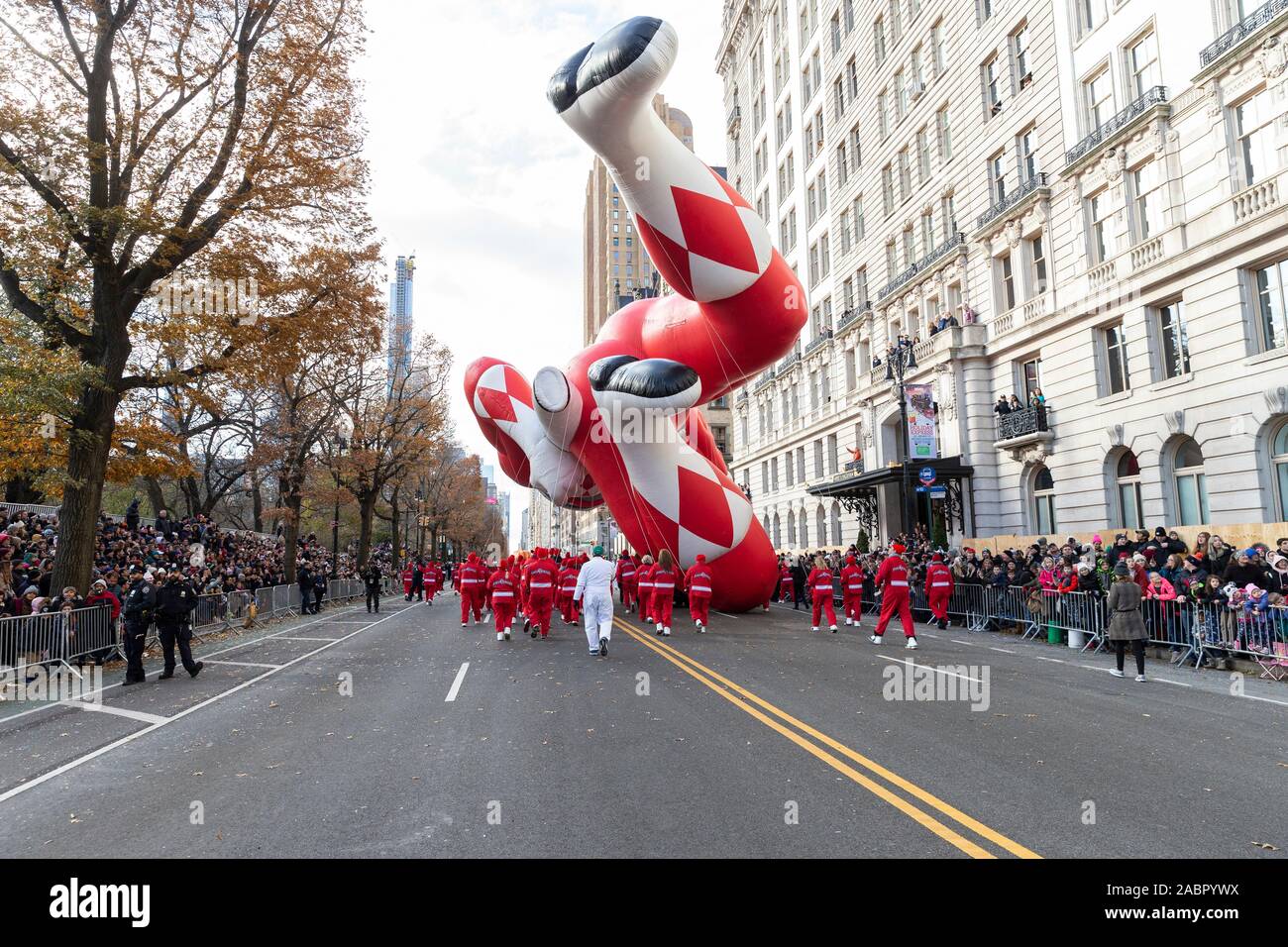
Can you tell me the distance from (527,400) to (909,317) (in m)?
18.5

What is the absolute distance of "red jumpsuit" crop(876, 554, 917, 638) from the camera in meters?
13.8

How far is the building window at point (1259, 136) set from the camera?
1560 centimetres

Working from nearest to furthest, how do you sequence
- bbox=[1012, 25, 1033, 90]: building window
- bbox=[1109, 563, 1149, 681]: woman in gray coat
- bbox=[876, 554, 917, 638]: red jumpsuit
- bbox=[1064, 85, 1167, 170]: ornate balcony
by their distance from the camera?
bbox=[1109, 563, 1149, 681]: woman in gray coat, bbox=[876, 554, 917, 638]: red jumpsuit, bbox=[1064, 85, 1167, 170]: ornate balcony, bbox=[1012, 25, 1033, 90]: building window

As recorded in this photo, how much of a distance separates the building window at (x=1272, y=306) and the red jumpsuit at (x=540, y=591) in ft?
52.9

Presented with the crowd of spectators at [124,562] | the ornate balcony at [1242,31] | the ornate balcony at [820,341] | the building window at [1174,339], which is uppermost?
the ornate balcony at [1242,31]

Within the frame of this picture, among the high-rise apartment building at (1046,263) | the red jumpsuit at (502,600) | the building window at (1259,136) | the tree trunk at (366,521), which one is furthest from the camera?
the tree trunk at (366,521)

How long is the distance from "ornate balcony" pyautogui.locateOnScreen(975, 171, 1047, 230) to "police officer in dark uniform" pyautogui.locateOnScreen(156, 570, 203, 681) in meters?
24.7

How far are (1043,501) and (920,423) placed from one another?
4510 mm

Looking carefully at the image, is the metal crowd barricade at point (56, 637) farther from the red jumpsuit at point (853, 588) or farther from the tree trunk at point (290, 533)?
the tree trunk at point (290, 533)

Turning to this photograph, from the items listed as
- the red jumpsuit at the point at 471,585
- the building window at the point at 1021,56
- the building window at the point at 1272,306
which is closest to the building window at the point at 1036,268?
the building window at the point at 1021,56

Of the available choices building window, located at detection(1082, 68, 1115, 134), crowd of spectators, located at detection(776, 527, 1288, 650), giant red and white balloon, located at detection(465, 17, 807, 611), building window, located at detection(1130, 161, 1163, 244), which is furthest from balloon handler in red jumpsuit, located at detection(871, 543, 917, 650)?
building window, located at detection(1082, 68, 1115, 134)

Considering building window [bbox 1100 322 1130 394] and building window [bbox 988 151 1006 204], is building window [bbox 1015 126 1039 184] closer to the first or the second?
building window [bbox 988 151 1006 204]

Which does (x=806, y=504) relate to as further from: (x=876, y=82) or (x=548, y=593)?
(x=548, y=593)
